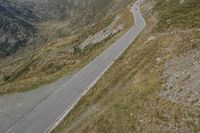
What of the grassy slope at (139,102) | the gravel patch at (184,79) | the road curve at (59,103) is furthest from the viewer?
the road curve at (59,103)

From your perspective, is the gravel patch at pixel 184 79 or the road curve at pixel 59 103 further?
the road curve at pixel 59 103

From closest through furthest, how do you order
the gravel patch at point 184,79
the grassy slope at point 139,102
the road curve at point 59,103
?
1. the grassy slope at point 139,102
2. the gravel patch at point 184,79
3. the road curve at point 59,103

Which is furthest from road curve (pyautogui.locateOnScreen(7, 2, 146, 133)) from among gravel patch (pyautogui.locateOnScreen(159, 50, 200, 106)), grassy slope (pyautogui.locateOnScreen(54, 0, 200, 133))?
gravel patch (pyautogui.locateOnScreen(159, 50, 200, 106))

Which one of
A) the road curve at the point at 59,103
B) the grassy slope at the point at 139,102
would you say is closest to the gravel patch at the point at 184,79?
the grassy slope at the point at 139,102

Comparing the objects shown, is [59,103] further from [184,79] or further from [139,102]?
[184,79]

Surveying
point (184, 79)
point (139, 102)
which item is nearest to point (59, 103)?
point (139, 102)

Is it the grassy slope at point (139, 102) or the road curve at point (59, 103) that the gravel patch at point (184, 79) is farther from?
the road curve at point (59, 103)

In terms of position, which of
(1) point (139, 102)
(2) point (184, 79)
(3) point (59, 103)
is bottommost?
(3) point (59, 103)

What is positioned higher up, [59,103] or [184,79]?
[184,79]

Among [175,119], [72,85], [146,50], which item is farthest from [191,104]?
[72,85]
